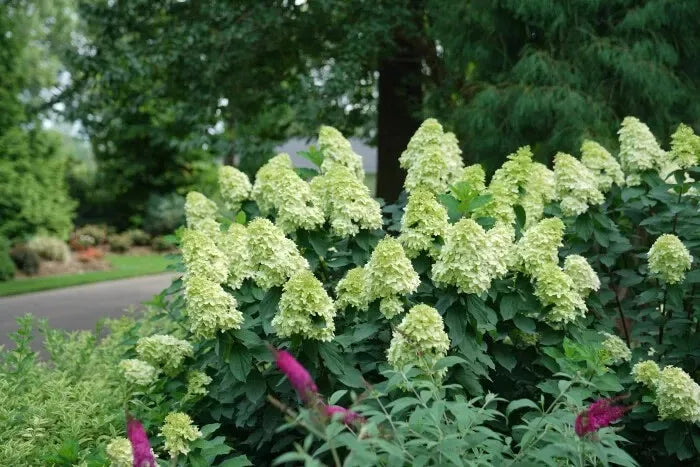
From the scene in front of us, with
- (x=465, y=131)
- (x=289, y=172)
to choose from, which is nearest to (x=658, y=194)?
(x=289, y=172)

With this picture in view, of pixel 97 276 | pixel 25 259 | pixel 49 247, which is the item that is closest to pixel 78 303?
pixel 97 276

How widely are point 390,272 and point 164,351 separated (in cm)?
152

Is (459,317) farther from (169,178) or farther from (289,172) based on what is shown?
(169,178)

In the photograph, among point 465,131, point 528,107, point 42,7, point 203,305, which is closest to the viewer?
point 203,305

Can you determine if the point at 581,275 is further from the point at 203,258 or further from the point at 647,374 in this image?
the point at 203,258

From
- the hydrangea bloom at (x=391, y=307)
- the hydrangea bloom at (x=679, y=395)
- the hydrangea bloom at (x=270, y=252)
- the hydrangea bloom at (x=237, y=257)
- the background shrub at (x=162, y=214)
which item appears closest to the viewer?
the hydrangea bloom at (x=391, y=307)

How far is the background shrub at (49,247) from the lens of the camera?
49.6ft

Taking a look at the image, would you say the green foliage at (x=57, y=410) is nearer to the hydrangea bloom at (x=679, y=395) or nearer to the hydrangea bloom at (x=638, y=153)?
the hydrangea bloom at (x=679, y=395)

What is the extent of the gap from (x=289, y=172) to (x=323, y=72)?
6275 millimetres

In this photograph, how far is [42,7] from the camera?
2750 cm

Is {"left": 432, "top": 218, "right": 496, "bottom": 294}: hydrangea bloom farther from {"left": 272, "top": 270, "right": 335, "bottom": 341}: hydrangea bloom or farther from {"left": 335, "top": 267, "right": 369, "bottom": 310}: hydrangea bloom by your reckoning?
{"left": 272, "top": 270, "right": 335, "bottom": 341}: hydrangea bloom

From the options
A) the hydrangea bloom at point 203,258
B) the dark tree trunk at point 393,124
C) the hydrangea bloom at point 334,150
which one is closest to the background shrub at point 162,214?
the dark tree trunk at point 393,124

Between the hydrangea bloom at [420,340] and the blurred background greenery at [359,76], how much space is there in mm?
4235

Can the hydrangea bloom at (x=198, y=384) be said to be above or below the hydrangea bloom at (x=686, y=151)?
below
